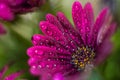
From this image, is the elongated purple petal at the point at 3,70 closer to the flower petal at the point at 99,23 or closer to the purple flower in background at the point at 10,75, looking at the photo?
the purple flower in background at the point at 10,75

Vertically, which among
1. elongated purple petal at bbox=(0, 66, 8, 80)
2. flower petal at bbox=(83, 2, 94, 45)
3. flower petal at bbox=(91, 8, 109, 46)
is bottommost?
flower petal at bbox=(91, 8, 109, 46)

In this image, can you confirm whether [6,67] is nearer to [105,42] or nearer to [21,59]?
[21,59]

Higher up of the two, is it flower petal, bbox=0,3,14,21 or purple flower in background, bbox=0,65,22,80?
flower petal, bbox=0,3,14,21

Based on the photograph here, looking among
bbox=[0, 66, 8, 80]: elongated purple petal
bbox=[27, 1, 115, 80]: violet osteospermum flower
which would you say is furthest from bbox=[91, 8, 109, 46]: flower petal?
bbox=[0, 66, 8, 80]: elongated purple petal

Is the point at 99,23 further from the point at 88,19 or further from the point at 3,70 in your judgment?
the point at 3,70

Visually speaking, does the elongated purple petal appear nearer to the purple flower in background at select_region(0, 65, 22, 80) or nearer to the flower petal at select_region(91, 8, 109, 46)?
the purple flower in background at select_region(0, 65, 22, 80)

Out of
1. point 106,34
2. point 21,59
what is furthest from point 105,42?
point 21,59

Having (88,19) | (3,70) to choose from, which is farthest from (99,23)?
(3,70)
